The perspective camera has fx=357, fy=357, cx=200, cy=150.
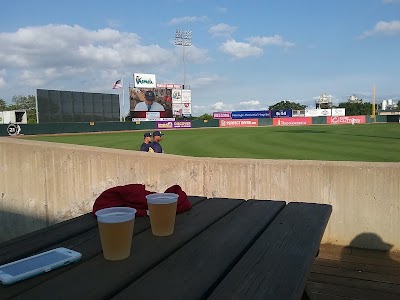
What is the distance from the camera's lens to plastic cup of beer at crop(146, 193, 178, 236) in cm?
170

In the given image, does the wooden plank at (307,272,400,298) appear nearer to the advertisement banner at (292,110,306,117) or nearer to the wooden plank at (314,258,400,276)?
the wooden plank at (314,258,400,276)

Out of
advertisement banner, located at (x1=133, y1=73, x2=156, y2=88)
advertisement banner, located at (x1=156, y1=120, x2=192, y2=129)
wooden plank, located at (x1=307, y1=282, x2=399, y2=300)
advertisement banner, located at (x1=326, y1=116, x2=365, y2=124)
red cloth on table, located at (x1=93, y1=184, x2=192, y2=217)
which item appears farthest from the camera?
advertisement banner, located at (x1=326, y1=116, x2=365, y2=124)

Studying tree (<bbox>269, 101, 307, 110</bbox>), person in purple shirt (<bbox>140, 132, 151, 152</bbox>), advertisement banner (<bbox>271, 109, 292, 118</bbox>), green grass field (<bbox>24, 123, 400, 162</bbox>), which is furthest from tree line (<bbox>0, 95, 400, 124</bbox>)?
person in purple shirt (<bbox>140, 132, 151, 152</bbox>)

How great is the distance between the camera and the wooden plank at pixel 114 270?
116 centimetres

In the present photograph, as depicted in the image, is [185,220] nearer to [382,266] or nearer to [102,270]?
[102,270]

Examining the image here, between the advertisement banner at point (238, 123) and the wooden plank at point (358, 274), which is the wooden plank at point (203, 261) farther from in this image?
the advertisement banner at point (238, 123)

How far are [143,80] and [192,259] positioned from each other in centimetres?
5751

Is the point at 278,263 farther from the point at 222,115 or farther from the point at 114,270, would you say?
the point at 222,115

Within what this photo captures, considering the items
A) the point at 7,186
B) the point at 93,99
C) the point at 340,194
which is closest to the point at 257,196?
the point at 340,194

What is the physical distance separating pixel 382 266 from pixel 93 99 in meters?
49.9

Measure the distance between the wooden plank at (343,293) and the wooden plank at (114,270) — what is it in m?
1.34

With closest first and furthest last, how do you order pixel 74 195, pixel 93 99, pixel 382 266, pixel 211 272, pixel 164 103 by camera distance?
pixel 211 272 → pixel 382 266 → pixel 74 195 → pixel 93 99 → pixel 164 103

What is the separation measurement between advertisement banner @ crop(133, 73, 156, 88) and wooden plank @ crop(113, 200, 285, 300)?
55.4 metres

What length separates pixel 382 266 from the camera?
10.7 ft
